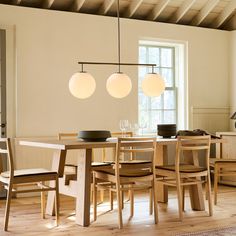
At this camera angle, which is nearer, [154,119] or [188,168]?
[188,168]

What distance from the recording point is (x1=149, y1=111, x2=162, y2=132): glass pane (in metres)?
6.93

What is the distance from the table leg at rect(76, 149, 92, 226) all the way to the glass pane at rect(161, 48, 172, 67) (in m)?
3.17

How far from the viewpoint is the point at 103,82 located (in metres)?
6.41

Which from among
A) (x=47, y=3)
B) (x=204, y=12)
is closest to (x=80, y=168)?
(x=47, y=3)

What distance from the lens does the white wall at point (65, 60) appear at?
5.85 metres

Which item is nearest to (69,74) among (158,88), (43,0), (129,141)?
(43,0)

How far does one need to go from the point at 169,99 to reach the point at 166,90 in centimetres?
15

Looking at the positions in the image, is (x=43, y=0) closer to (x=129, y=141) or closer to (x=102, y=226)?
→ (x=129, y=141)

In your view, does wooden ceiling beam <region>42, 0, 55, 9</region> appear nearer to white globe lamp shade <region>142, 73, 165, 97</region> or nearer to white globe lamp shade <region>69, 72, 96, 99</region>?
white globe lamp shade <region>69, 72, 96, 99</region>

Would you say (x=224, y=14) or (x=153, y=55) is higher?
(x=224, y=14)

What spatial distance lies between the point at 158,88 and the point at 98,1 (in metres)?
1.99

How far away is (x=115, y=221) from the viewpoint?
4488 mm

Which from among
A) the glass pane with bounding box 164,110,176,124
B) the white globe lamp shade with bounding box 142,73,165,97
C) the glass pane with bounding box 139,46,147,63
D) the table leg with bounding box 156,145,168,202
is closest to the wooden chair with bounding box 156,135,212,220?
the table leg with bounding box 156,145,168,202

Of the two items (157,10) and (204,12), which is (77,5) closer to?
(157,10)
